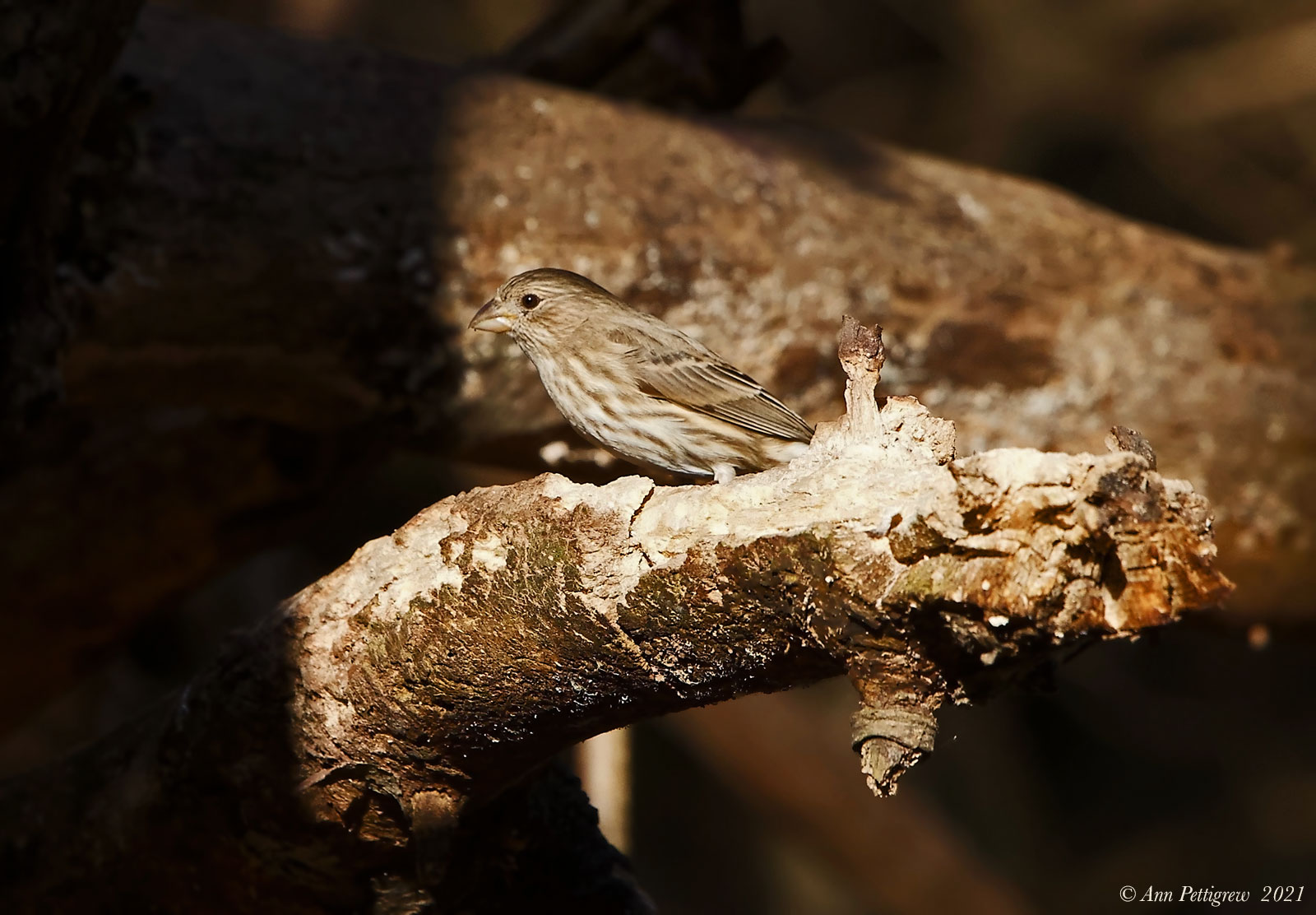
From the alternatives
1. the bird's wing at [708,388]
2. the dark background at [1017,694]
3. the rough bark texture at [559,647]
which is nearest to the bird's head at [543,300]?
the bird's wing at [708,388]

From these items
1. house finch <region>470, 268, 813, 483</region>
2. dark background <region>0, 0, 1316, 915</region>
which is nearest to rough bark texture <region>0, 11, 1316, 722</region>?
house finch <region>470, 268, 813, 483</region>

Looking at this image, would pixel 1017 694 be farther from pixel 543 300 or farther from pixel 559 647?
pixel 559 647

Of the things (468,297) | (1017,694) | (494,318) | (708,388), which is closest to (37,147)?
(494,318)

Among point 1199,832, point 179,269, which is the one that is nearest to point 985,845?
point 1199,832

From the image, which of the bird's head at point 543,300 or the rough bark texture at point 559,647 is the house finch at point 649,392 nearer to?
the bird's head at point 543,300

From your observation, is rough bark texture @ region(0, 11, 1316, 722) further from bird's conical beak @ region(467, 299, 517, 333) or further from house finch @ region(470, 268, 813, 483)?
house finch @ region(470, 268, 813, 483)

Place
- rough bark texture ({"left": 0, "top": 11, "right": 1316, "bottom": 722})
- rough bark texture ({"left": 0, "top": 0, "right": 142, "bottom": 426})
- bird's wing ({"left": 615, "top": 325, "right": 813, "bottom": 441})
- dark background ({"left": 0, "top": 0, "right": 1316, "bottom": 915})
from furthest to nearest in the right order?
dark background ({"left": 0, "top": 0, "right": 1316, "bottom": 915}) < rough bark texture ({"left": 0, "top": 11, "right": 1316, "bottom": 722}) < bird's wing ({"left": 615, "top": 325, "right": 813, "bottom": 441}) < rough bark texture ({"left": 0, "top": 0, "right": 142, "bottom": 426})
